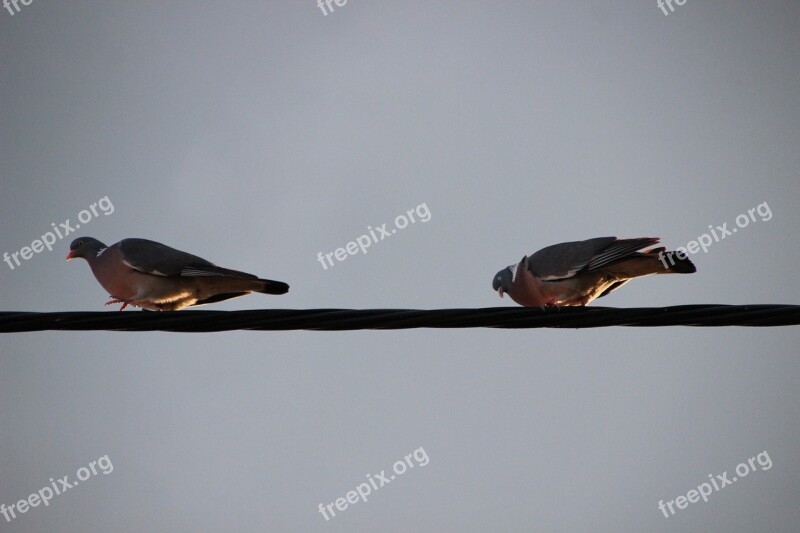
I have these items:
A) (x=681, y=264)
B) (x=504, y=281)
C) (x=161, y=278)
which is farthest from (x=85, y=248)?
(x=681, y=264)

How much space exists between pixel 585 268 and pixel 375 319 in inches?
110

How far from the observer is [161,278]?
23.2 feet

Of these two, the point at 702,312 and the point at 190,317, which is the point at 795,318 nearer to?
the point at 702,312

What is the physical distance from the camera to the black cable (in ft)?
14.4

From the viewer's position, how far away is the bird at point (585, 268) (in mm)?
6427

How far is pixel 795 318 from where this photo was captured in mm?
4367

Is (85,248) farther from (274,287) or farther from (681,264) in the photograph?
(681,264)

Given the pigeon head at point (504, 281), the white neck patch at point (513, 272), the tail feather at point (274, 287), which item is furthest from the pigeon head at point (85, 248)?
the white neck patch at point (513, 272)

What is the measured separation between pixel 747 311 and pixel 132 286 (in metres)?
4.67

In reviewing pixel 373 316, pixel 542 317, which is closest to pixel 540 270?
pixel 542 317

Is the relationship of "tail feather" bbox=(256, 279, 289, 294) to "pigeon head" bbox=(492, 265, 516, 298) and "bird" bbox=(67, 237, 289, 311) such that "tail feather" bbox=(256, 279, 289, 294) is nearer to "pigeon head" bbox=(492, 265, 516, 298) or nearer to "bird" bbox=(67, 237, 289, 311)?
"bird" bbox=(67, 237, 289, 311)

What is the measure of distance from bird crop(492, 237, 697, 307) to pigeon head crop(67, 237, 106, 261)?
Result: 361cm

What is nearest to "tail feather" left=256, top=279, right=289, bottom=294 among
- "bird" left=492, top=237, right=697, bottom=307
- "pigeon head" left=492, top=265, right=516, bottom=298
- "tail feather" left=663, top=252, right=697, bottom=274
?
"bird" left=492, top=237, right=697, bottom=307

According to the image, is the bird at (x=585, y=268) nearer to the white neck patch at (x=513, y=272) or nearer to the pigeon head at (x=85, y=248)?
the white neck patch at (x=513, y=272)
